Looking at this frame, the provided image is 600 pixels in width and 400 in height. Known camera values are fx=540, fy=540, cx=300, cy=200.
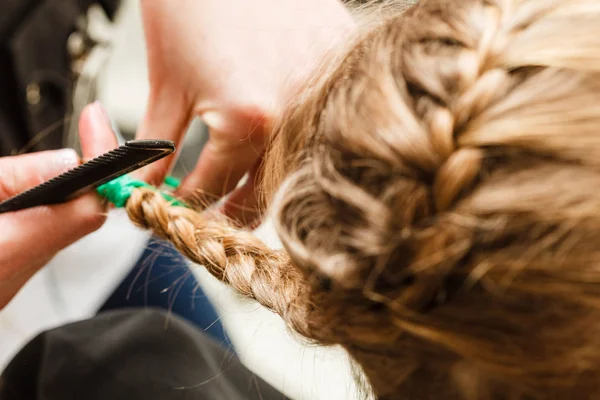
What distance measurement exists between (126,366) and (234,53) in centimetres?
45

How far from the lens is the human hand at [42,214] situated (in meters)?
0.64

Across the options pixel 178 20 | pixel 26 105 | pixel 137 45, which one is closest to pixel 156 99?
pixel 178 20

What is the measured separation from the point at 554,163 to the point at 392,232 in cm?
10

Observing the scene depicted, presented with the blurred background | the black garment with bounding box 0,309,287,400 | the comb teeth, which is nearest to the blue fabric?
the blurred background

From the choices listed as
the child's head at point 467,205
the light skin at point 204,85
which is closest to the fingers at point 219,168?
the light skin at point 204,85

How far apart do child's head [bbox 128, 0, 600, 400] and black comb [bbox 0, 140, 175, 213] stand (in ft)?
0.56

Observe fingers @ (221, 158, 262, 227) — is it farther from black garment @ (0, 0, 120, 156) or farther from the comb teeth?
black garment @ (0, 0, 120, 156)

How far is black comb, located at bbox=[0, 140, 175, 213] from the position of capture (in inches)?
19.2

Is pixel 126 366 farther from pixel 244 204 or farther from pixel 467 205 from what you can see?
pixel 467 205

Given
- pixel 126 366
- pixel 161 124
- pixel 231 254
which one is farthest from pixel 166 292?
pixel 231 254

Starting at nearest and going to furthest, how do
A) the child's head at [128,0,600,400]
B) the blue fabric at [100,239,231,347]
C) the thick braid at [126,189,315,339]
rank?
the child's head at [128,0,600,400]
the thick braid at [126,189,315,339]
the blue fabric at [100,239,231,347]

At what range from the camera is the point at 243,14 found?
2.25 feet

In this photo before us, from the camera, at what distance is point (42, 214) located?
641 mm

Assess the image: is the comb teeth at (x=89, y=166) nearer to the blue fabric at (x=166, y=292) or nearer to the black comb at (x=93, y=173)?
the black comb at (x=93, y=173)
